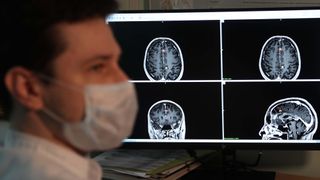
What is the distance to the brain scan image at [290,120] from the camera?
143 centimetres

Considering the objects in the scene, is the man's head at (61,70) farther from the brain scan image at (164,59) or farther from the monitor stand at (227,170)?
the monitor stand at (227,170)

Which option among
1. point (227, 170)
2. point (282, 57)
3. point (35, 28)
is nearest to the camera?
point (35, 28)

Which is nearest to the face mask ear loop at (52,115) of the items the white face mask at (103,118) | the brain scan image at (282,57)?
the white face mask at (103,118)

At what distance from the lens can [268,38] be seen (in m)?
1.42

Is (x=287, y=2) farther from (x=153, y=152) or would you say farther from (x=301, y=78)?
(x=153, y=152)

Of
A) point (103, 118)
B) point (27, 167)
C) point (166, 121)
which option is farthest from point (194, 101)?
point (27, 167)

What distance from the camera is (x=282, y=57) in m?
1.42

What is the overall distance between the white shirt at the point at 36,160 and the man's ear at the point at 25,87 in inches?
2.5

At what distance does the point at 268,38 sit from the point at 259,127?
0.25 metres

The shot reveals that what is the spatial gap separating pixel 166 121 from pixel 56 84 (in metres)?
0.65

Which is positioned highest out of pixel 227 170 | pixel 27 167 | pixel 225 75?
pixel 225 75

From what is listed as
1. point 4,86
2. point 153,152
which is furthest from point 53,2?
point 153,152

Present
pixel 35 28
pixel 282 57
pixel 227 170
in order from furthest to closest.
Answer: pixel 227 170 < pixel 282 57 < pixel 35 28

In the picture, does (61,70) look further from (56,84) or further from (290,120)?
(290,120)
